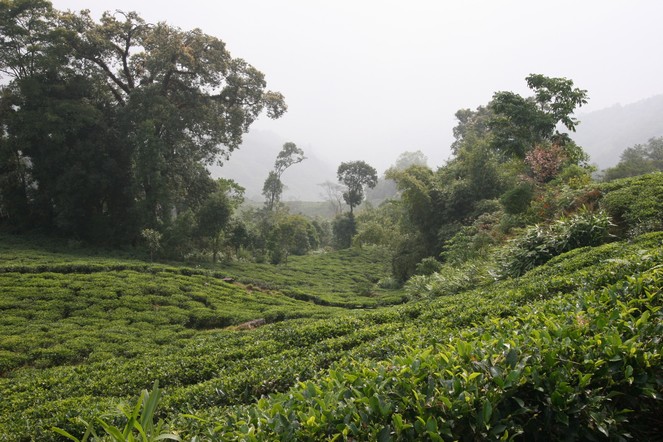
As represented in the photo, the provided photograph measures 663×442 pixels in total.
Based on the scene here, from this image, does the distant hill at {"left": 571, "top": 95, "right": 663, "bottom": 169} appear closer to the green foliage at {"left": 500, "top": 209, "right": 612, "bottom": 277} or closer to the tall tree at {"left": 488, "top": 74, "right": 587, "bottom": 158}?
the tall tree at {"left": 488, "top": 74, "right": 587, "bottom": 158}

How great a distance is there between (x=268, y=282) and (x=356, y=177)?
84.2 ft

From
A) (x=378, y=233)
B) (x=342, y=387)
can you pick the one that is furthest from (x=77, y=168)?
(x=342, y=387)

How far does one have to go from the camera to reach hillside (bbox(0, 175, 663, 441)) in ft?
6.69

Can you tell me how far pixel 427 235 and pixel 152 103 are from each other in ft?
56.0

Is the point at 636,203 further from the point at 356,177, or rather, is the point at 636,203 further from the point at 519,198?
the point at 356,177

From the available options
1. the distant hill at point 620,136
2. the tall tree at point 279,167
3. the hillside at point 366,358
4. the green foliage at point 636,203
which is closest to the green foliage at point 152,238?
the hillside at point 366,358

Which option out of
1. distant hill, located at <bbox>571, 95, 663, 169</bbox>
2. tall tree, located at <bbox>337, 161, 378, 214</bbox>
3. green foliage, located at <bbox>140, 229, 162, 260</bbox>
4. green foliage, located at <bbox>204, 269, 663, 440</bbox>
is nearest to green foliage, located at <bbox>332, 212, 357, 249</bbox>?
tall tree, located at <bbox>337, 161, 378, 214</bbox>

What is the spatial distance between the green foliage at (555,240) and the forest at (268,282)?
5 centimetres

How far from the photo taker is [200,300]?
13.1 m

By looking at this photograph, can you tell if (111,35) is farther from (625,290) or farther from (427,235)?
(625,290)

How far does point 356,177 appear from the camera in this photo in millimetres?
42531

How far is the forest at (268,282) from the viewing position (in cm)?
213

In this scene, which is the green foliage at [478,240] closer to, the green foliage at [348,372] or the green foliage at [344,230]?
the green foliage at [348,372]

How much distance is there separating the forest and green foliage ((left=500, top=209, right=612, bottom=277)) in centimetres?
5
